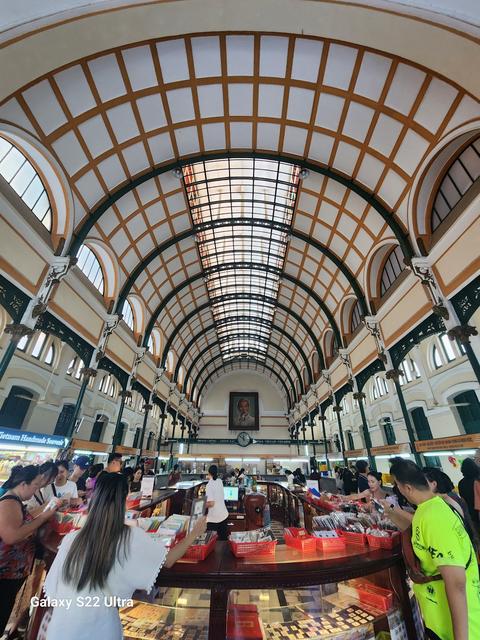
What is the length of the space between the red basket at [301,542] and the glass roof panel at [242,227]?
11.4 meters

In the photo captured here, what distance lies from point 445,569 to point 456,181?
28.5 ft

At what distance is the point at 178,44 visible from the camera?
6855mm

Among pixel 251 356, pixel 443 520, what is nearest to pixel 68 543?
pixel 443 520

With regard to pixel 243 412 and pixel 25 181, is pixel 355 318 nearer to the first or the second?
pixel 25 181

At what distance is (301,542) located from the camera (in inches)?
93.4

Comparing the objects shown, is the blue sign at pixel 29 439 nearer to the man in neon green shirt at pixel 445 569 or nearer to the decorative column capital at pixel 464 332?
the man in neon green shirt at pixel 445 569

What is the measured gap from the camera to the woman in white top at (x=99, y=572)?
1.27 metres

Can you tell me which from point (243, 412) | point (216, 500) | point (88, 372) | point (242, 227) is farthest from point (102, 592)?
point (243, 412)

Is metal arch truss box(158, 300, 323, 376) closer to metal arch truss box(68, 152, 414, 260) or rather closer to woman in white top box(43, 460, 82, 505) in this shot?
metal arch truss box(68, 152, 414, 260)

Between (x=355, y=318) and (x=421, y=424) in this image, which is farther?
(x=355, y=318)

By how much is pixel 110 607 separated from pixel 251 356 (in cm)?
3033

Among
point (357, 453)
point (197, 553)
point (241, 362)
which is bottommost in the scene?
point (197, 553)

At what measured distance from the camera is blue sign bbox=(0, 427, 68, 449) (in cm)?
582

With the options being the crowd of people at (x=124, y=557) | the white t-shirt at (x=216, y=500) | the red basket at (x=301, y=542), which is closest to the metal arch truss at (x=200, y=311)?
the white t-shirt at (x=216, y=500)
